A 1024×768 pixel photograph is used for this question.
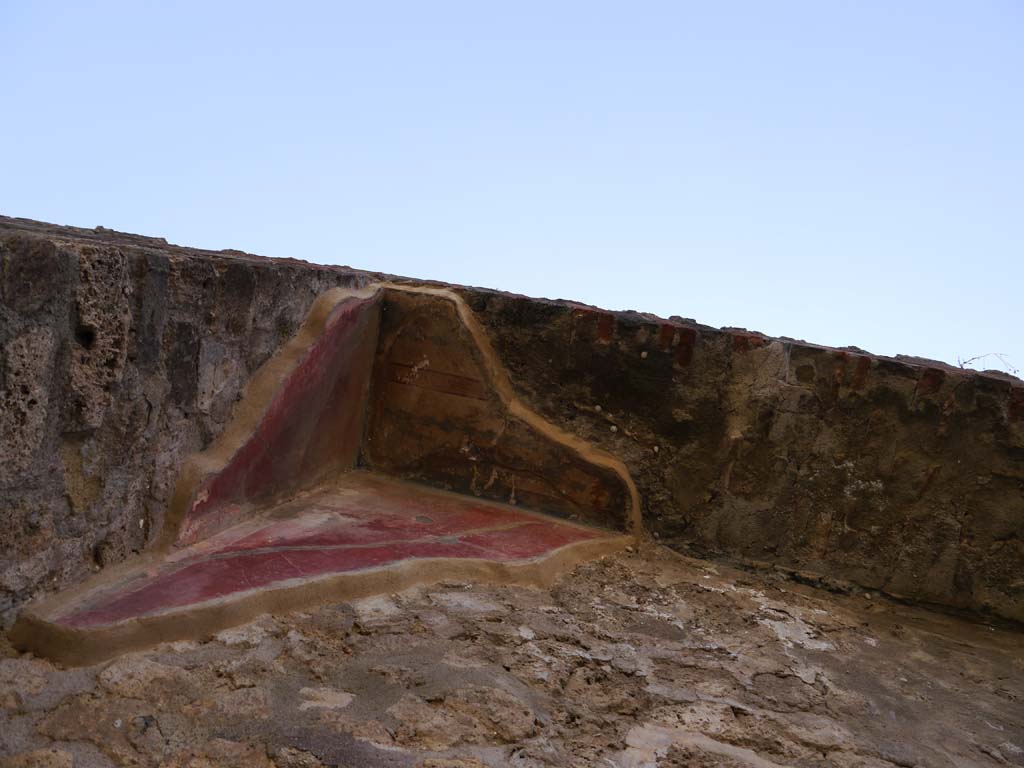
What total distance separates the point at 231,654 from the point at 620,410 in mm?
1610

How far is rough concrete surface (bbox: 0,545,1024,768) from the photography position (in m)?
1.58

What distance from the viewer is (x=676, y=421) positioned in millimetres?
3053

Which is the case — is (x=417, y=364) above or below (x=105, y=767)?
above

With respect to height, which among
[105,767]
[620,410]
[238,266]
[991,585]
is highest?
[238,266]

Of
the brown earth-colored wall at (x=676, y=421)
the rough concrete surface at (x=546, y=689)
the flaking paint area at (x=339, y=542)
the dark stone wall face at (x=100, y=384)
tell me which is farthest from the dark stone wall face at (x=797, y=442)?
the dark stone wall face at (x=100, y=384)

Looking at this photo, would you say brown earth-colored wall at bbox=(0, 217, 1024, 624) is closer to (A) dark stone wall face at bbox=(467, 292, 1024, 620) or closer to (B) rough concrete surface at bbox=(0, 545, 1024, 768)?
(A) dark stone wall face at bbox=(467, 292, 1024, 620)

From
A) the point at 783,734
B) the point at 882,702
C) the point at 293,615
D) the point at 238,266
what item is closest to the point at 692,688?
the point at 783,734

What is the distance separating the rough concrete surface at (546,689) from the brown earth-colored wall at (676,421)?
285 millimetres

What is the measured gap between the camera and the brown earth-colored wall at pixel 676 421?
1.97 metres

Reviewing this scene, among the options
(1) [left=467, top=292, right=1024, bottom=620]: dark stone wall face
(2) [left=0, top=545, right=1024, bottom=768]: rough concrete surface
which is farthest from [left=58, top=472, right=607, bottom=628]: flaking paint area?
(1) [left=467, top=292, right=1024, bottom=620]: dark stone wall face

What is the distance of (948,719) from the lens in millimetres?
2139

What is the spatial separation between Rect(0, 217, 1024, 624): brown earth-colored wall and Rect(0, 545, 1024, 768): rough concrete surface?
0.29m

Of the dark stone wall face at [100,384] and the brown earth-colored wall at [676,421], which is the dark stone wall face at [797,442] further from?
the dark stone wall face at [100,384]

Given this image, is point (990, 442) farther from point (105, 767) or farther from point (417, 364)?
point (105, 767)
